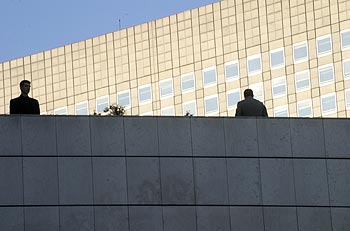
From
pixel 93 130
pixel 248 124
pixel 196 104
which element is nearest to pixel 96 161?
pixel 93 130

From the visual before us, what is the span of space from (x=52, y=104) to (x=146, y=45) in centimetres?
765

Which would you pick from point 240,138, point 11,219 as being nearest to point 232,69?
point 240,138

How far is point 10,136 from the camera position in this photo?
3900cm

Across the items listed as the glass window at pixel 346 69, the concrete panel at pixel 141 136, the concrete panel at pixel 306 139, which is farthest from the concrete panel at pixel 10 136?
the glass window at pixel 346 69

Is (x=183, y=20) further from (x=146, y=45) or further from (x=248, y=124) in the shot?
(x=248, y=124)

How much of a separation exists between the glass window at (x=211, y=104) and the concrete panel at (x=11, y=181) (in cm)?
6713

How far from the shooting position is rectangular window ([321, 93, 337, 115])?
331 ft

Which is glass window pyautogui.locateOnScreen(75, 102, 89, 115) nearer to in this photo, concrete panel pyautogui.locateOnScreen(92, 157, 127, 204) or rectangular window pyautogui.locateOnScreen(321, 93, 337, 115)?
rectangular window pyautogui.locateOnScreen(321, 93, 337, 115)

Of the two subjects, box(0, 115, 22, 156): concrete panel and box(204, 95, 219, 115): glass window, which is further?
box(204, 95, 219, 115): glass window

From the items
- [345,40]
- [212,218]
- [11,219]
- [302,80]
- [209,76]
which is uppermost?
[345,40]

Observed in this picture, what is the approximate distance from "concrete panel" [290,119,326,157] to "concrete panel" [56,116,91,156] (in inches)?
183

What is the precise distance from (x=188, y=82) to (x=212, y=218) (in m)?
68.9

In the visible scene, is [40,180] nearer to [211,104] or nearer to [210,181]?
[210,181]

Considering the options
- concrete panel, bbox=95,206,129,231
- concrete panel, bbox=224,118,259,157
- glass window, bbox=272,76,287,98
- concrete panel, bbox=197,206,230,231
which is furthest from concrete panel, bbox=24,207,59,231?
glass window, bbox=272,76,287,98
